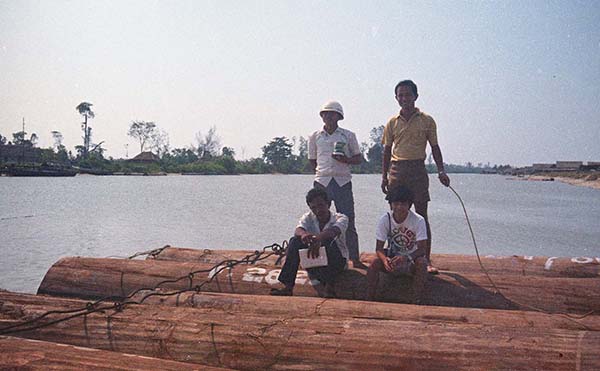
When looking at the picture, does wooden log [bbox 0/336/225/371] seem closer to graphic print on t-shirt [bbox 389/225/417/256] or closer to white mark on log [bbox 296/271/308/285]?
white mark on log [bbox 296/271/308/285]

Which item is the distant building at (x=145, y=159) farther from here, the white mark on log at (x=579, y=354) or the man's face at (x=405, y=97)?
the white mark on log at (x=579, y=354)

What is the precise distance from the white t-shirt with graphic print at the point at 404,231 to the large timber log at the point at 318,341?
1.23m

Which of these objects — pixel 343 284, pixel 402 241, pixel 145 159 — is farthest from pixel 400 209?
pixel 145 159

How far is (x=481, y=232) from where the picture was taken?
50.1ft

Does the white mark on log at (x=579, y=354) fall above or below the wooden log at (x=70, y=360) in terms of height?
above

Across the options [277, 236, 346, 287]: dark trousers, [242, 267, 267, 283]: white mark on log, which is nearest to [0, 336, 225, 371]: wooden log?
[277, 236, 346, 287]: dark trousers

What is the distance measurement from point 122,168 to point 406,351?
7095 cm

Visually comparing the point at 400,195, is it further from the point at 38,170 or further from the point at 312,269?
the point at 38,170

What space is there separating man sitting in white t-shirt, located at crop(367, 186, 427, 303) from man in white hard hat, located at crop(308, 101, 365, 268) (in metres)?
1.20

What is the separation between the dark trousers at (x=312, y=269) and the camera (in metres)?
4.41

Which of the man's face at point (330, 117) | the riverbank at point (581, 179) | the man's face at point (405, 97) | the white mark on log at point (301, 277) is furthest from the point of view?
the riverbank at point (581, 179)

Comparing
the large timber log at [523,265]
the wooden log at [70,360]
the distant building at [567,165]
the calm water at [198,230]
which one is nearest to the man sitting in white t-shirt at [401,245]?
the large timber log at [523,265]

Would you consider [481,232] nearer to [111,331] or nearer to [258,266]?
[258,266]

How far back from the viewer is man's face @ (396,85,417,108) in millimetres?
4984
